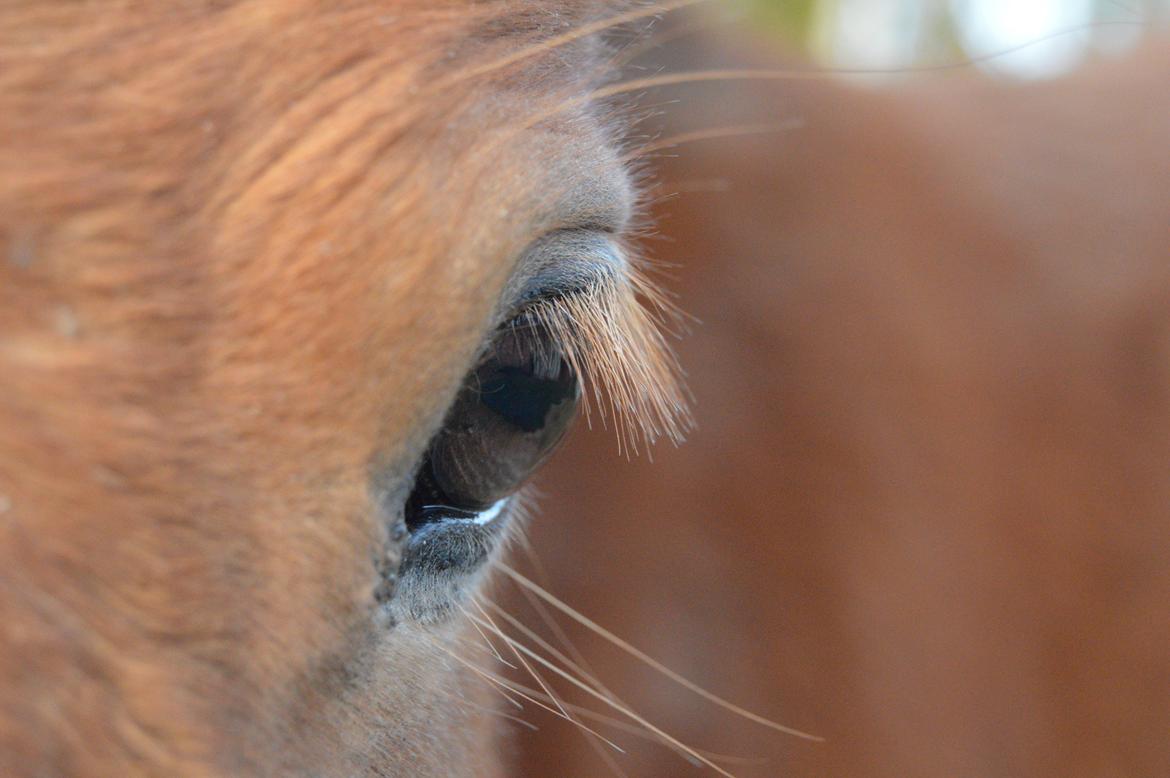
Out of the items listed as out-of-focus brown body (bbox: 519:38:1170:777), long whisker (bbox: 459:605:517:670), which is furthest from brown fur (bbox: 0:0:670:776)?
out-of-focus brown body (bbox: 519:38:1170:777)

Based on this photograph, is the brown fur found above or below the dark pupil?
below

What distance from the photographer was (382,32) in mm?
586

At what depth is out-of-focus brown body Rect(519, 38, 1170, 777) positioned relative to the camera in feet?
4.53

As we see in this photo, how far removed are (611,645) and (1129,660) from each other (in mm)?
694

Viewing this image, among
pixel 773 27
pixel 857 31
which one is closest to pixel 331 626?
pixel 773 27

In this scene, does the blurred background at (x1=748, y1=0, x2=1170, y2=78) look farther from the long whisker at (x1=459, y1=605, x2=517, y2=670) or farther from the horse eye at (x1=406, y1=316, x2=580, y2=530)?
the long whisker at (x1=459, y1=605, x2=517, y2=670)

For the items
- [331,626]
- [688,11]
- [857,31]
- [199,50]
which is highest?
[857,31]

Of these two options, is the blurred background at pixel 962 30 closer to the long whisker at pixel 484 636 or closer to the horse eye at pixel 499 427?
the horse eye at pixel 499 427

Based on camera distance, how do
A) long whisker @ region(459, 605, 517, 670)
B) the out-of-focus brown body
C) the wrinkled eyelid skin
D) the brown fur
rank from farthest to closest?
the out-of-focus brown body, long whisker @ region(459, 605, 517, 670), the wrinkled eyelid skin, the brown fur

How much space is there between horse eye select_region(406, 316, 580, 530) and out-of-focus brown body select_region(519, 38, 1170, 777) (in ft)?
2.09

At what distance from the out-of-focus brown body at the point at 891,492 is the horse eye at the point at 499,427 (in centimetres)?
64

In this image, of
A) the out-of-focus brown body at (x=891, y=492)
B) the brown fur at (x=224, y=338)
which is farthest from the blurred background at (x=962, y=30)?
the brown fur at (x=224, y=338)

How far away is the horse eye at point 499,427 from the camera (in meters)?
0.66

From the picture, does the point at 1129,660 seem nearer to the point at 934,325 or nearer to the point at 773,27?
the point at 934,325
